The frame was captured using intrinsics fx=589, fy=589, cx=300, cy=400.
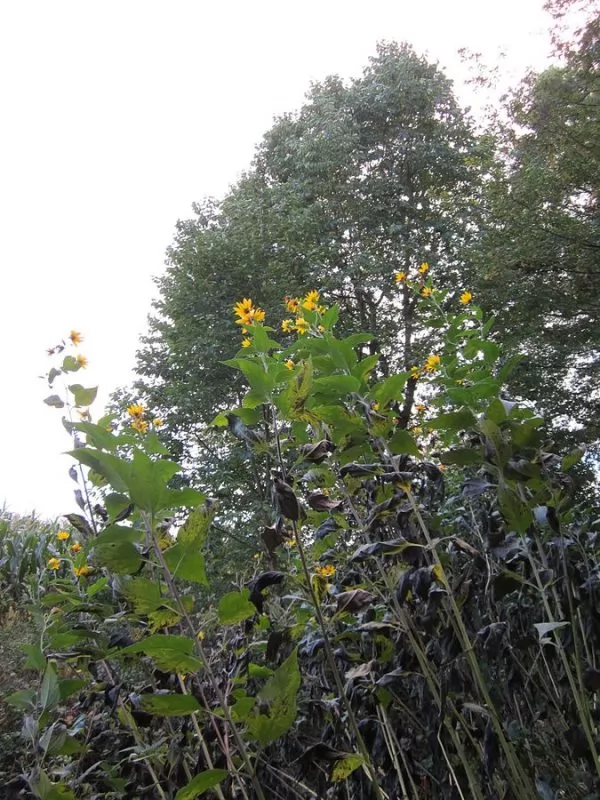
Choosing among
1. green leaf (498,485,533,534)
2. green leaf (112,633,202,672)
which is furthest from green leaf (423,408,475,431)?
green leaf (112,633,202,672)

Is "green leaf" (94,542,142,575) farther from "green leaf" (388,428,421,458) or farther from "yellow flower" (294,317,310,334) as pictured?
"yellow flower" (294,317,310,334)

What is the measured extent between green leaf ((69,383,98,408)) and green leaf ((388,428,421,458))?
66cm

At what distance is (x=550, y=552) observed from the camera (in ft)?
3.42

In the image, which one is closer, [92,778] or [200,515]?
[200,515]

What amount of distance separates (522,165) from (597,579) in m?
7.24

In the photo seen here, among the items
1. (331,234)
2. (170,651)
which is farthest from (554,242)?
(170,651)

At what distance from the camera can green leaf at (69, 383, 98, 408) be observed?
1262mm

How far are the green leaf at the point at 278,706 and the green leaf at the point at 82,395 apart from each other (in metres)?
0.74

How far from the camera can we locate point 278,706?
0.79 metres

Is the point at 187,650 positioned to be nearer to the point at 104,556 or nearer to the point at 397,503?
the point at 104,556

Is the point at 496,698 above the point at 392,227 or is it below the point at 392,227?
below

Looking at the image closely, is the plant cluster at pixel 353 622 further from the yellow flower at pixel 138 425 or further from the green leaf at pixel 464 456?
the yellow flower at pixel 138 425

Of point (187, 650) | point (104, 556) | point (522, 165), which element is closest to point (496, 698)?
point (187, 650)

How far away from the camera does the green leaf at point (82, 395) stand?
1262 mm
